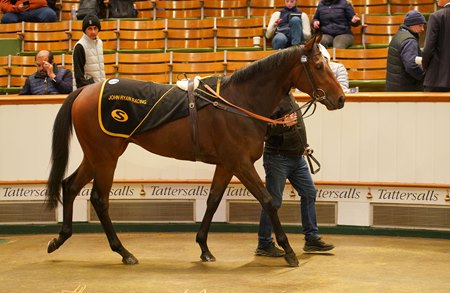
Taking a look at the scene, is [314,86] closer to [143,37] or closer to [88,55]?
[88,55]

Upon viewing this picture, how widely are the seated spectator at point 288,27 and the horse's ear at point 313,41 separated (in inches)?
209

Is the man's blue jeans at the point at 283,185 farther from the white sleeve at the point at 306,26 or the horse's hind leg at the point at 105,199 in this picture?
the white sleeve at the point at 306,26

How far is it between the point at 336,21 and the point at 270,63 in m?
5.48

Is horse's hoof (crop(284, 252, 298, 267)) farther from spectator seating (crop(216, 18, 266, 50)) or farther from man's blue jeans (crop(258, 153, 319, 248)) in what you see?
spectator seating (crop(216, 18, 266, 50))

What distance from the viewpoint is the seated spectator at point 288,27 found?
1212 centimetres

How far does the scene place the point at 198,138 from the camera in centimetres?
695

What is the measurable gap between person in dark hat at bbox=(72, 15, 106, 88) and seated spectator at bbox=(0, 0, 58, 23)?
→ 5.90 metres

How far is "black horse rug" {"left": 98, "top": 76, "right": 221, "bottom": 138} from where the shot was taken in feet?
22.8

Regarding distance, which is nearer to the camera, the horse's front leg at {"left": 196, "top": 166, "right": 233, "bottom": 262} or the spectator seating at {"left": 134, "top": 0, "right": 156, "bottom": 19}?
the horse's front leg at {"left": 196, "top": 166, "right": 233, "bottom": 262}

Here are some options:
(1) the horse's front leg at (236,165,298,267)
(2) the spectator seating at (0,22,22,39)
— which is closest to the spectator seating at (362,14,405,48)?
(2) the spectator seating at (0,22,22,39)

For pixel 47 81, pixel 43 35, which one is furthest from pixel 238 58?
pixel 43 35

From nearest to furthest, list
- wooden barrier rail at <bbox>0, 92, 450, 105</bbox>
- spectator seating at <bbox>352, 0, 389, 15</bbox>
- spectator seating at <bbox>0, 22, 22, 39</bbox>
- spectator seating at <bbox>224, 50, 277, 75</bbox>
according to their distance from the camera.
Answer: wooden barrier rail at <bbox>0, 92, 450, 105</bbox> < spectator seating at <bbox>224, 50, 277, 75</bbox> < spectator seating at <bbox>352, 0, 389, 15</bbox> < spectator seating at <bbox>0, 22, 22, 39</bbox>

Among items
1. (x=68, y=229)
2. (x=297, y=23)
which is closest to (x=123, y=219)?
(x=68, y=229)

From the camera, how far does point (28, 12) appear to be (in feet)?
46.0
